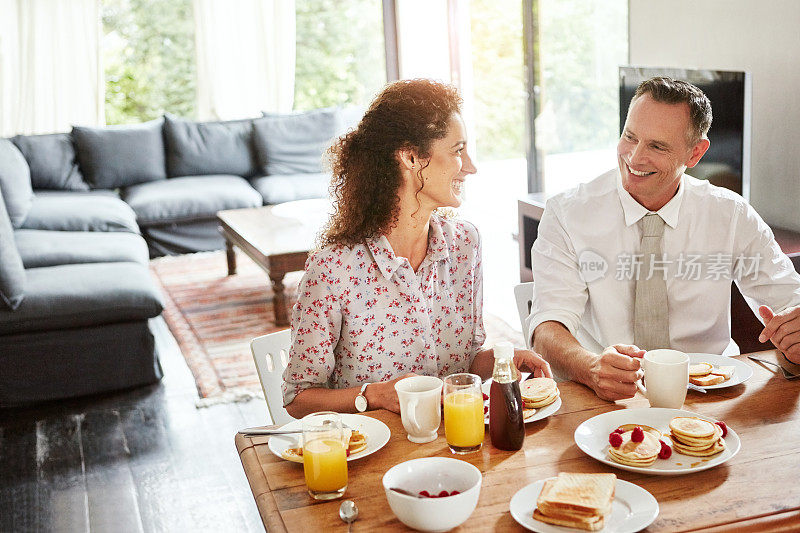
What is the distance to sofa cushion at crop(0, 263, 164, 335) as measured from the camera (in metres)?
3.39

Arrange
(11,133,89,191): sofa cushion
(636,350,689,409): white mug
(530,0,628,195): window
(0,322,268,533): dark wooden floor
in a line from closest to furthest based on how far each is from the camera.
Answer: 1. (636,350,689,409): white mug
2. (0,322,268,533): dark wooden floor
3. (530,0,628,195): window
4. (11,133,89,191): sofa cushion

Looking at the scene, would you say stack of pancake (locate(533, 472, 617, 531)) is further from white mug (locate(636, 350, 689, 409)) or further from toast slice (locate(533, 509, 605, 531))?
white mug (locate(636, 350, 689, 409))

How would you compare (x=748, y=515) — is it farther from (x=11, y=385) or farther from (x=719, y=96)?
(x=11, y=385)

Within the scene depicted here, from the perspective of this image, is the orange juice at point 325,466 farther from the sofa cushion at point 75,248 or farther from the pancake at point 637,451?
the sofa cushion at point 75,248

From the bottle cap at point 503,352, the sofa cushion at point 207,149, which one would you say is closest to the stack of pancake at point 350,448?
the bottle cap at point 503,352

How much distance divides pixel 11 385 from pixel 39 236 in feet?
4.30

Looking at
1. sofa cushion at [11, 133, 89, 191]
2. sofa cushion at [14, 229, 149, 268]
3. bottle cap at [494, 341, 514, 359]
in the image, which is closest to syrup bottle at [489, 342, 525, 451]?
bottle cap at [494, 341, 514, 359]

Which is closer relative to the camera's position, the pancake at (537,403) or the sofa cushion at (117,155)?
the pancake at (537,403)

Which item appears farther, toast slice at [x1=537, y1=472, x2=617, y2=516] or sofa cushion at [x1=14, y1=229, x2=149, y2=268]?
sofa cushion at [x1=14, y1=229, x2=149, y2=268]

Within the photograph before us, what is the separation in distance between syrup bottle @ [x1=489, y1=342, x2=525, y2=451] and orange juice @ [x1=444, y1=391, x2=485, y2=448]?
0.03m

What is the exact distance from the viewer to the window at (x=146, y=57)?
22.5 ft

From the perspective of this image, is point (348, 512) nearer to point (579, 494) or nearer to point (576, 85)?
point (579, 494)

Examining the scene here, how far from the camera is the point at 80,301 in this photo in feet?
11.3

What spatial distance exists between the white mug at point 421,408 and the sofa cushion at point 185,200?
4.52 meters
